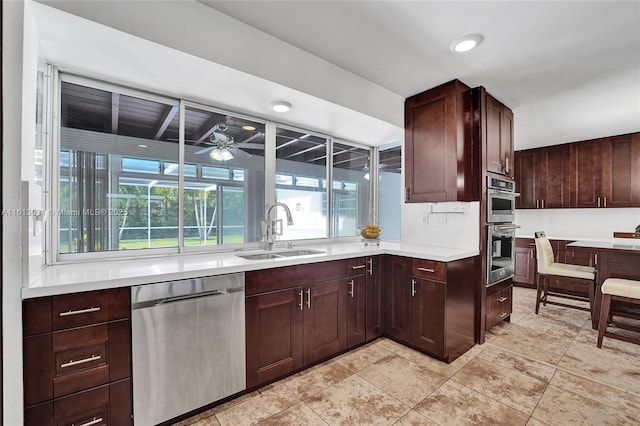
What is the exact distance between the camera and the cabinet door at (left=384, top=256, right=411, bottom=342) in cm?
256

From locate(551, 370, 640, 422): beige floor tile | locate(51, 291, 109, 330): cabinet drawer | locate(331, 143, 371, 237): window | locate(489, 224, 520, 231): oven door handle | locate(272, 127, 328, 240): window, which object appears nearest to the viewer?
locate(51, 291, 109, 330): cabinet drawer

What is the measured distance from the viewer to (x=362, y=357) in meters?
2.44

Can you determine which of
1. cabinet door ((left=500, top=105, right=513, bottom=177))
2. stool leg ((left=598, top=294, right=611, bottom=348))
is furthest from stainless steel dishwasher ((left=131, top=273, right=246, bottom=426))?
stool leg ((left=598, top=294, right=611, bottom=348))

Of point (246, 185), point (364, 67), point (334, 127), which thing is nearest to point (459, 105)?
point (364, 67)

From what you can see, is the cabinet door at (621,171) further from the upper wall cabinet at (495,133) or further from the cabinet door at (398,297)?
the cabinet door at (398,297)

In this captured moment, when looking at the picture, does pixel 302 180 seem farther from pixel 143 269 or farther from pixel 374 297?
pixel 143 269

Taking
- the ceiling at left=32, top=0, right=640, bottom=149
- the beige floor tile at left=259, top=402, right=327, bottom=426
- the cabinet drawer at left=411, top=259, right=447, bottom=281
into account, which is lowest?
the beige floor tile at left=259, top=402, right=327, bottom=426

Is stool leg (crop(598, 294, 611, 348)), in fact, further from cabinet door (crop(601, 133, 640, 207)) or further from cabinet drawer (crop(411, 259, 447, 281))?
cabinet door (crop(601, 133, 640, 207))

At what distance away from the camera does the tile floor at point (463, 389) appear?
5.58 ft

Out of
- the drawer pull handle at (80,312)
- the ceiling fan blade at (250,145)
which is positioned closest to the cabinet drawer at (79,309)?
the drawer pull handle at (80,312)

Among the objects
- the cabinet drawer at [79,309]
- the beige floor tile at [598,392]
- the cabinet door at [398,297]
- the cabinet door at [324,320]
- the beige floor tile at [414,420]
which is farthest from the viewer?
the cabinet door at [398,297]

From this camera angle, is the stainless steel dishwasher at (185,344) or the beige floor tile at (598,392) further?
the beige floor tile at (598,392)

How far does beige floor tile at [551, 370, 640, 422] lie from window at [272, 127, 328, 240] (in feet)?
7.75

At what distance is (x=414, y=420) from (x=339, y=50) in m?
2.58
